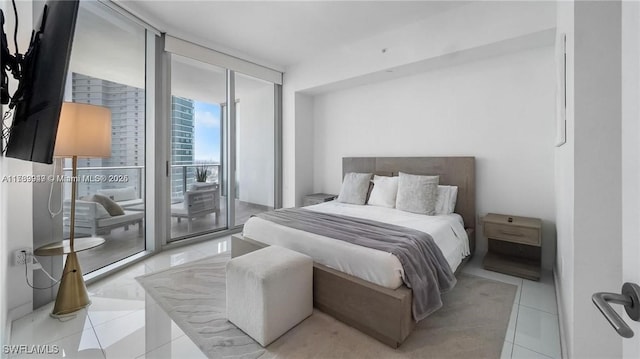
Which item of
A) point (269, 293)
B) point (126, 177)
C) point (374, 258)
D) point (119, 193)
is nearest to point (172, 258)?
point (119, 193)

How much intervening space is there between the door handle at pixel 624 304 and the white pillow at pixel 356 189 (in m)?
3.26

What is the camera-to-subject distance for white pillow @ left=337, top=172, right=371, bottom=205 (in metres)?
3.82

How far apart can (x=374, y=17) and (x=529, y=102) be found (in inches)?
79.7

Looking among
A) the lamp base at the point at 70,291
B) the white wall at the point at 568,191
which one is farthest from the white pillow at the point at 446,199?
the lamp base at the point at 70,291

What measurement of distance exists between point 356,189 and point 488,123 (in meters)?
1.85

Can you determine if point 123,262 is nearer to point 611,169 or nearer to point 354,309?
point 354,309

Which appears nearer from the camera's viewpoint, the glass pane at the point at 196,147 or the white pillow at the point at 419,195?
the white pillow at the point at 419,195

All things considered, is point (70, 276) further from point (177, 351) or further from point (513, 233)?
point (513, 233)

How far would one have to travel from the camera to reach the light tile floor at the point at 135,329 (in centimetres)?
169

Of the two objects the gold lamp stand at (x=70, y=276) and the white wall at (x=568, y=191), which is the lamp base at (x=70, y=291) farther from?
the white wall at (x=568, y=191)

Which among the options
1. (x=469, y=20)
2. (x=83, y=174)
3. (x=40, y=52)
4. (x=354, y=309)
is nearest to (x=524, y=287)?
(x=354, y=309)

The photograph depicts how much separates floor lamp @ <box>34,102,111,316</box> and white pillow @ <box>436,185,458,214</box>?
345cm

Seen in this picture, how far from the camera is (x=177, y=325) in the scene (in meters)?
1.96

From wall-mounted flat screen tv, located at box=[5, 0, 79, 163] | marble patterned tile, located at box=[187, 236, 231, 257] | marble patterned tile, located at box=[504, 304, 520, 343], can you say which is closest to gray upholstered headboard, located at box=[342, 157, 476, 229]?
marble patterned tile, located at box=[504, 304, 520, 343]
